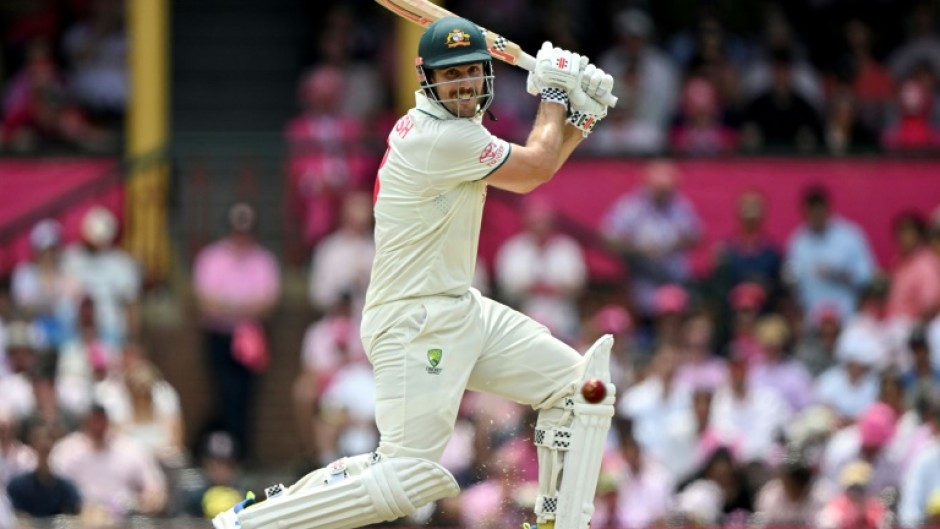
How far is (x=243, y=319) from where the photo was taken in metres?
15.1

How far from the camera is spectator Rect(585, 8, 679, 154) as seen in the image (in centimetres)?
1617

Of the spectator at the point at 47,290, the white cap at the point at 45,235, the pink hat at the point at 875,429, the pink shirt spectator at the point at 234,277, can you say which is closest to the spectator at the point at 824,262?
the pink hat at the point at 875,429

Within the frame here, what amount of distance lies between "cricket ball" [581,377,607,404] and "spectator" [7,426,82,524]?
5.09 metres

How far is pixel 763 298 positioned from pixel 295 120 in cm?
441

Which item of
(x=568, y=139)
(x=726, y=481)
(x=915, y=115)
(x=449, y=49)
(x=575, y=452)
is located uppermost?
(x=449, y=49)

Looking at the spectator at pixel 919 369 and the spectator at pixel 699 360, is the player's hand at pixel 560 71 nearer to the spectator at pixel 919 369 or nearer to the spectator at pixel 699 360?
the spectator at pixel 699 360

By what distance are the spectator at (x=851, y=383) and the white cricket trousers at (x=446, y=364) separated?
5869 millimetres

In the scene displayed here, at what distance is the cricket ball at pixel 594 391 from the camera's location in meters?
8.10

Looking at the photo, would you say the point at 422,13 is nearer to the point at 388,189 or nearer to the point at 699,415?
the point at 388,189

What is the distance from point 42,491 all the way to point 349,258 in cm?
339

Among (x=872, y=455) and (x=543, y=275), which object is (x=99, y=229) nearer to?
(x=543, y=275)

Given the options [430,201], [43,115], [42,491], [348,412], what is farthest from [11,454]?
[430,201]

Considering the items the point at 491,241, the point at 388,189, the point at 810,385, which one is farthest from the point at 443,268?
the point at 491,241

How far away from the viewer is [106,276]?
601 inches
